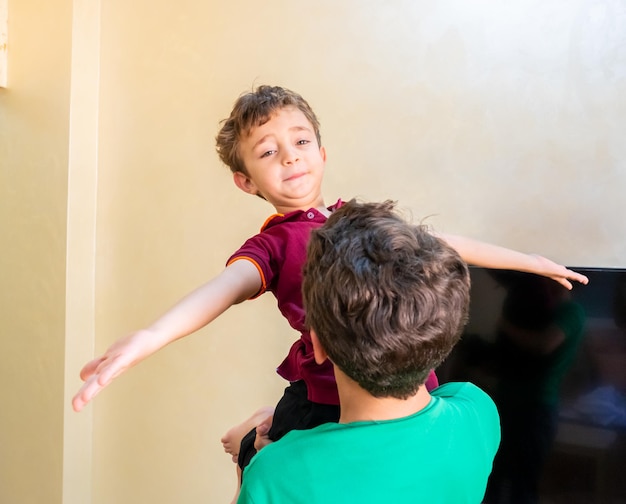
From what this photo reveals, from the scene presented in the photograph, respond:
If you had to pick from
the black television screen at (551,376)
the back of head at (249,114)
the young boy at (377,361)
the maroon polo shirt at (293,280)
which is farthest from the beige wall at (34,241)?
the young boy at (377,361)

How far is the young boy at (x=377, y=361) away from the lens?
814mm

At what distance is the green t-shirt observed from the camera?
0.82 metres

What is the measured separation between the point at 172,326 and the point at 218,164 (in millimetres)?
1383

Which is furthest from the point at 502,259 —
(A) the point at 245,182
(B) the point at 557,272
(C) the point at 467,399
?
(A) the point at 245,182

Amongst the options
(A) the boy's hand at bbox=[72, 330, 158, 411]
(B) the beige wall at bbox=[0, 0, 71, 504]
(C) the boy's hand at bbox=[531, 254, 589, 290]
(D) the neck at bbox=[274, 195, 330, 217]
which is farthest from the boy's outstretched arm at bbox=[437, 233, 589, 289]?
(B) the beige wall at bbox=[0, 0, 71, 504]

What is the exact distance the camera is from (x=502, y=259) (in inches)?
46.5

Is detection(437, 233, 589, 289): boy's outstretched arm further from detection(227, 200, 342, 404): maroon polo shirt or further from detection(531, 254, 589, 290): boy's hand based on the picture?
detection(227, 200, 342, 404): maroon polo shirt

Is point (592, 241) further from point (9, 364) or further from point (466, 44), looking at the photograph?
point (9, 364)

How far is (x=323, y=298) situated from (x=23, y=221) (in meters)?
1.93

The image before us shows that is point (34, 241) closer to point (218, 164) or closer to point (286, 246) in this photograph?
point (218, 164)

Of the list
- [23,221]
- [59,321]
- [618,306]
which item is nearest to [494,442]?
[618,306]

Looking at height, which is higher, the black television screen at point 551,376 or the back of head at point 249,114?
the back of head at point 249,114

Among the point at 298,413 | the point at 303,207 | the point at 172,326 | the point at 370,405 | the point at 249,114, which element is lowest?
the point at 298,413

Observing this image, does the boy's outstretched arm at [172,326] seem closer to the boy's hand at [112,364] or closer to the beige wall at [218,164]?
the boy's hand at [112,364]
